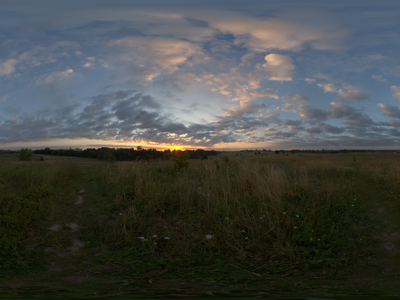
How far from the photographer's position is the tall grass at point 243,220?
445 cm

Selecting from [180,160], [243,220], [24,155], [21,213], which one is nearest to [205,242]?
[243,220]

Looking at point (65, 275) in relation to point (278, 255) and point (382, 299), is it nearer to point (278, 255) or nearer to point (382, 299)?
point (278, 255)

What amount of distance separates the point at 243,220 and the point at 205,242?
1.27m

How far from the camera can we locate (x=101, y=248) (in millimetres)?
4621

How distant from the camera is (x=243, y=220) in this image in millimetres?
5355

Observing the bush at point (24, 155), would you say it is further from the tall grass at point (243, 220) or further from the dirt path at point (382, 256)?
the dirt path at point (382, 256)

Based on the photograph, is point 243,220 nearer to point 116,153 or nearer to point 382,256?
point 382,256

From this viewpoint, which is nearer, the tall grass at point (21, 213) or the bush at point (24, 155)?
the tall grass at point (21, 213)

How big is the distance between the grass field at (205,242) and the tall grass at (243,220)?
0.09 ft

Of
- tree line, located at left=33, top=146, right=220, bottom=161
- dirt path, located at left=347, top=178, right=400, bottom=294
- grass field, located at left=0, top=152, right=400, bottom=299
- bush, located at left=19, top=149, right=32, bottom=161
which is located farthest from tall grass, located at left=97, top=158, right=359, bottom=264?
bush, located at left=19, top=149, right=32, bottom=161

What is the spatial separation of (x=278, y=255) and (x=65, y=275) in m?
3.92

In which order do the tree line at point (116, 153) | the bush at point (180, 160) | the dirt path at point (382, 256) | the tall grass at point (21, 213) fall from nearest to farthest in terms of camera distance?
the dirt path at point (382, 256)
the tall grass at point (21, 213)
the bush at point (180, 160)
the tree line at point (116, 153)

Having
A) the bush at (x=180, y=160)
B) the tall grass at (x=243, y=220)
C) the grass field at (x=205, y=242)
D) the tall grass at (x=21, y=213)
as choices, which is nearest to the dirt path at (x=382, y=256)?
the grass field at (x=205, y=242)

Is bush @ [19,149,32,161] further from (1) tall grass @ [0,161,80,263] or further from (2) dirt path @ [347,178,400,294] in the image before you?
(2) dirt path @ [347,178,400,294]
